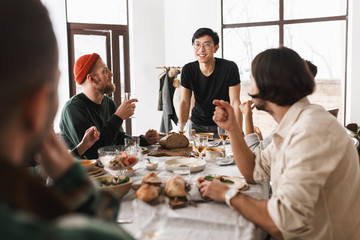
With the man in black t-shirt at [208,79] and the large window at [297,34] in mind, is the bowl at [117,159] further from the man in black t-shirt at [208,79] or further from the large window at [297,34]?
the large window at [297,34]

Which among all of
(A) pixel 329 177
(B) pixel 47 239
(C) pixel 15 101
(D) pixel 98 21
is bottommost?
(A) pixel 329 177

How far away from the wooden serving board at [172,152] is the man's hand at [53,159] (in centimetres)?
179

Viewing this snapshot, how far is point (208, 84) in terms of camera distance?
3.77 metres

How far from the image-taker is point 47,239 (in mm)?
383

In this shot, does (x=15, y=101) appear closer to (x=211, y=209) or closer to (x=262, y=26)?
(x=211, y=209)

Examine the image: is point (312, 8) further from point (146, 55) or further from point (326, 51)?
point (146, 55)

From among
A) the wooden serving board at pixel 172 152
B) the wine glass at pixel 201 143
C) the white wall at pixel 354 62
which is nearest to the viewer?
the wine glass at pixel 201 143

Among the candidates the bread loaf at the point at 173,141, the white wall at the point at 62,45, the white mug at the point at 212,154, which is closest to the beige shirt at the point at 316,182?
the white mug at the point at 212,154

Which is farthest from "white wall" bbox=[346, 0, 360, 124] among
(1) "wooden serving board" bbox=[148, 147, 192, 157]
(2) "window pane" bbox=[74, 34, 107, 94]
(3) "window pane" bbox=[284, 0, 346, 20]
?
(2) "window pane" bbox=[74, 34, 107, 94]

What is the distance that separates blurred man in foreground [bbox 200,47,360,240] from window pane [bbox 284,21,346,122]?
13.6 feet

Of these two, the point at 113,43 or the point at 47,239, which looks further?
the point at 113,43

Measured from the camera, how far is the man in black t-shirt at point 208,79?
→ 3.71 m

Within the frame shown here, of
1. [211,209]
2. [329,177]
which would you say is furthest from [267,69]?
[211,209]

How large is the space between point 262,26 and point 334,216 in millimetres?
4675
